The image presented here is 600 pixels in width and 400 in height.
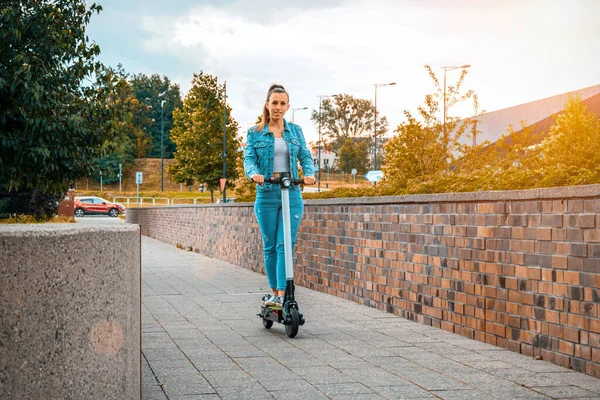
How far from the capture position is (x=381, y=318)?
798cm

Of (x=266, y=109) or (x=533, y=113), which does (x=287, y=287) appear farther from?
(x=533, y=113)

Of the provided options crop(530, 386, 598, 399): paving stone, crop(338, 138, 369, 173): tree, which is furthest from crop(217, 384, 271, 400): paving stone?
crop(338, 138, 369, 173): tree

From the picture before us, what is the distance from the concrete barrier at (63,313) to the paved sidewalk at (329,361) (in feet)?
4.13

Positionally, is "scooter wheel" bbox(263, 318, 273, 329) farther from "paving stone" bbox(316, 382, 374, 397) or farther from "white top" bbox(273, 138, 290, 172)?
"paving stone" bbox(316, 382, 374, 397)

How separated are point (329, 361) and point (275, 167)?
7.14 ft

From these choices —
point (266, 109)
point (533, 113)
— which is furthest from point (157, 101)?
point (266, 109)

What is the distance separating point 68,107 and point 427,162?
14.3 meters

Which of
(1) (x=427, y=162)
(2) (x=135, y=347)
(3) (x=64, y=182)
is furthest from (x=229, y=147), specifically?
(2) (x=135, y=347)

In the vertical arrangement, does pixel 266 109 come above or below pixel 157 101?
below

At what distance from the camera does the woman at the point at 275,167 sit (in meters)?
7.27

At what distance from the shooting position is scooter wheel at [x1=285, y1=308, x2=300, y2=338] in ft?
22.0

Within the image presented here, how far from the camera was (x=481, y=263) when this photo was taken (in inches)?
257

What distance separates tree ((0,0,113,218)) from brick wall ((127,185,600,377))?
10.4 meters

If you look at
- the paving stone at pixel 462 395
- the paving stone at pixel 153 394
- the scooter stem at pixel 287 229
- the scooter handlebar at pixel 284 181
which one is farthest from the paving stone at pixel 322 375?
the scooter handlebar at pixel 284 181
